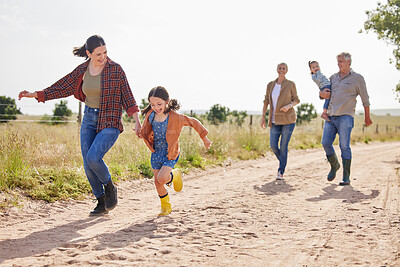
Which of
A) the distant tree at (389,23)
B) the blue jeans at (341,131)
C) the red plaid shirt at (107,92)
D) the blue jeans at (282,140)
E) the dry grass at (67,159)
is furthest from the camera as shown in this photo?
the distant tree at (389,23)

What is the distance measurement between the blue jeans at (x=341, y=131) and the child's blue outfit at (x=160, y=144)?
3589 mm

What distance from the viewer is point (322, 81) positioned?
7.03 m

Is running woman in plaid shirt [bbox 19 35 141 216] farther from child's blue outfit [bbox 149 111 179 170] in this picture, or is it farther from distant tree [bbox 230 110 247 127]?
distant tree [bbox 230 110 247 127]

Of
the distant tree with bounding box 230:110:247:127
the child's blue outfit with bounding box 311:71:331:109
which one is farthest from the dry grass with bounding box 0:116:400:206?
the distant tree with bounding box 230:110:247:127

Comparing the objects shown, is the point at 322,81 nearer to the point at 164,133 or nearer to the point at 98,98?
the point at 164,133

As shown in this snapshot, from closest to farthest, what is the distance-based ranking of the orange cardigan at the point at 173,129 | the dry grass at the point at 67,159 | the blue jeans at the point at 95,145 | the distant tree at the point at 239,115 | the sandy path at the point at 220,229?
the sandy path at the point at 220,229
the blue jeans at the point at 95,145
the orange cardigan at the point at 173,129
the dry grass at the point at 67,159
the distant tree at the point at 239,115

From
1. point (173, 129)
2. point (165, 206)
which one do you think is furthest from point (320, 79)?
point (165, 206)

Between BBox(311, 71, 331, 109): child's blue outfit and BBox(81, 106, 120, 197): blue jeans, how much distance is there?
13.8 feet

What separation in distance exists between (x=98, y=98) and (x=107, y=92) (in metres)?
0.13

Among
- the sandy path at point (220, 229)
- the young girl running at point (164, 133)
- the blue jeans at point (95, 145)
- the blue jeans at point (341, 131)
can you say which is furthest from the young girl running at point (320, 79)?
the blue jeans at point (95, 145)

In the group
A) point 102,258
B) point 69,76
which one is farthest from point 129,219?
point 69,76

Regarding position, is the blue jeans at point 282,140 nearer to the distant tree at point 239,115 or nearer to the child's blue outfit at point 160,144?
the child's blue outfit at point 160,144

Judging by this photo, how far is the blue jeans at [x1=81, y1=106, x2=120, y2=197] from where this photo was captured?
419cm

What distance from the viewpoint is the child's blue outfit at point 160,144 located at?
175 inches
